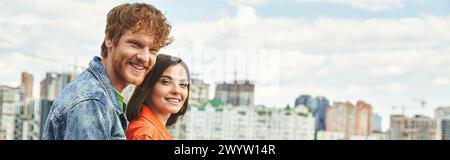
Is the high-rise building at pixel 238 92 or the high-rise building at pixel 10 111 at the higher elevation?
the high-rise building at pixel 238 92

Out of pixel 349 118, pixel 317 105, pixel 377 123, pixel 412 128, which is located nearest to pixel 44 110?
pixel 317 105

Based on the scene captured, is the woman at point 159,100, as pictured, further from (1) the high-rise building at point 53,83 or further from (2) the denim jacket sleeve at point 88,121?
(1) the high-rise building at point 53,83

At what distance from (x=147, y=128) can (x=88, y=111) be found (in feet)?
1.04

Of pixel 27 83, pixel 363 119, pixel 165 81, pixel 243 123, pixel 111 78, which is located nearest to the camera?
pixel 111 78

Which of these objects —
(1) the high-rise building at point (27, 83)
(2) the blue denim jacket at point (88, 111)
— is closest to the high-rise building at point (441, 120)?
(2) the blue denim jacket at point (88, 111)

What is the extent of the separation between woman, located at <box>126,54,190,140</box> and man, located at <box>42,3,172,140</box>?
0.15 feet

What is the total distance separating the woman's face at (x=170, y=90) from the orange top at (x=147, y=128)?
52 mm

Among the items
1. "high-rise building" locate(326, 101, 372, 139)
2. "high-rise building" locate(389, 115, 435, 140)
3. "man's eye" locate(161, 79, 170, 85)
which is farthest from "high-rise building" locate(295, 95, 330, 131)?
"man's eye" locate(161, 79, 170, 85)

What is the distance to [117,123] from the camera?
3.25 metres

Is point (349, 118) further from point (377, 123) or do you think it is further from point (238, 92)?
point (238, 92)

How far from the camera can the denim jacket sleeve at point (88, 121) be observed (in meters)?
3.17

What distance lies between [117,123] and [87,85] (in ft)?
0.71

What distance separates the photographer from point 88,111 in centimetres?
317

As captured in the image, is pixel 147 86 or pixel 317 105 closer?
pixel 147 86
